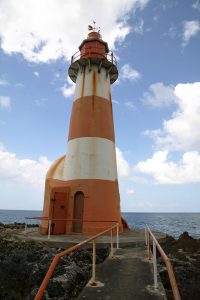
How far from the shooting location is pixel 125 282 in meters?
5.96

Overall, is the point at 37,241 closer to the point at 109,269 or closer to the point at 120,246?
the point at 120,246

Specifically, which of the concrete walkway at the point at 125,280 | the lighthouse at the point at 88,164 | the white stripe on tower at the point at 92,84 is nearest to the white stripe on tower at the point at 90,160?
the lighthouse at the point at 88,164

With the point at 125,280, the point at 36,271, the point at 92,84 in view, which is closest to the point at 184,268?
the point at 125,280

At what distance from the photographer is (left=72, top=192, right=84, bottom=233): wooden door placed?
13414mm

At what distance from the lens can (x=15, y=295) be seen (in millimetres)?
7137

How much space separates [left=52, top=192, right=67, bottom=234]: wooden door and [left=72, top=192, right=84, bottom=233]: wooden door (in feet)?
1.70

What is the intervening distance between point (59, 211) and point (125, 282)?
8.14 metres

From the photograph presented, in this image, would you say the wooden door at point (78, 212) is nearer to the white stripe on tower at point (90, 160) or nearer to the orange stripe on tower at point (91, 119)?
the white stripe on tower at point (90, 160)

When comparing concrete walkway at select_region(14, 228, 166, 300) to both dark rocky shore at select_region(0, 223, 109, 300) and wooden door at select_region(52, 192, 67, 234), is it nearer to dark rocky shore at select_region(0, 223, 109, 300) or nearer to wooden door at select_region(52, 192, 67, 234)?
dark rocky shore at select_region(0, 223, 109, 300)

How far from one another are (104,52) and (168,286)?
529 inches

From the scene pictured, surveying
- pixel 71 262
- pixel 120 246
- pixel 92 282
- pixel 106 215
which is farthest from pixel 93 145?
pixel 92 282

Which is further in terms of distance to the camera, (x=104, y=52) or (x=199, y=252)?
(x=104, y=52)

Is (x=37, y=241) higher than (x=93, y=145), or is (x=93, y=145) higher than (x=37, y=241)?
(x=93, y=145)

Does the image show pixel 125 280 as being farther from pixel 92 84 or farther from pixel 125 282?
pixel 92 84
